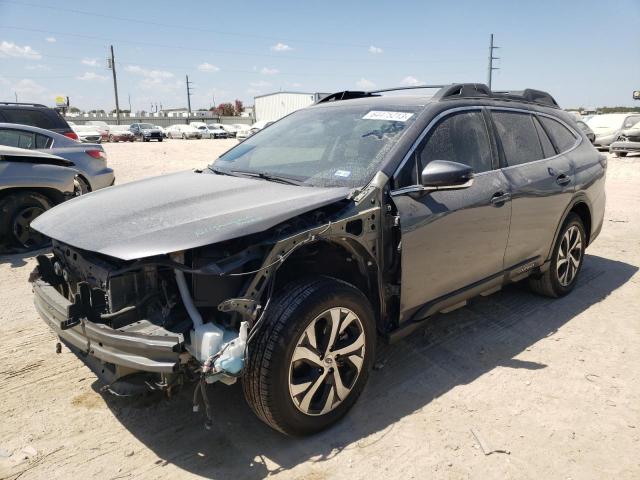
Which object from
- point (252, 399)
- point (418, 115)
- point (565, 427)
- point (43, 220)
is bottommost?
point (565, 427)

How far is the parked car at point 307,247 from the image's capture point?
2.34 m

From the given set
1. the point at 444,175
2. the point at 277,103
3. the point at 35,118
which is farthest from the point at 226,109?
the point at 444,175

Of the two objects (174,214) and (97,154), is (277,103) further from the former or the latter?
(174,214)

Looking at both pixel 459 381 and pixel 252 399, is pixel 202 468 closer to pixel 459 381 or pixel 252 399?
pixel 252 399

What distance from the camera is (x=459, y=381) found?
3.25m

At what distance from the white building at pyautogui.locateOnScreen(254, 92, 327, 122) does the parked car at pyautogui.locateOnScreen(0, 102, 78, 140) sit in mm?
43882

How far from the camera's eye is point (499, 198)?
11.6 feet

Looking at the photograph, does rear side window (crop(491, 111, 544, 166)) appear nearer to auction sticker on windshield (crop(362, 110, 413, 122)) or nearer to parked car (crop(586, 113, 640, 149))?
auction sticker on windshield (crop(362, 110, 413, 122))

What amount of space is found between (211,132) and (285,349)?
1910 inches

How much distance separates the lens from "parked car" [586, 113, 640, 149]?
754 inches

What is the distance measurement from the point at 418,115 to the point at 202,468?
245cm

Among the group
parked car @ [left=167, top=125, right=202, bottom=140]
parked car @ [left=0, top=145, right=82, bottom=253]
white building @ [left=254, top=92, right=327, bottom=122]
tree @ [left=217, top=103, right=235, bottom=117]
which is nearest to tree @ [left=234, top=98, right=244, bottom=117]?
tree @ [left=217, top=103, right=235, bottom=117]

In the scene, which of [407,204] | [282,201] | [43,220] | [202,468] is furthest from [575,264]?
[43,220]

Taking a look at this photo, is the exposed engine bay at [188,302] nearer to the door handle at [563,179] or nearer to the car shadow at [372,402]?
the car shadow at [372,402]
